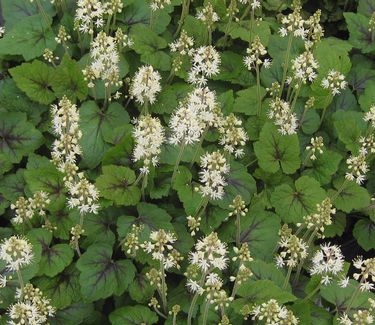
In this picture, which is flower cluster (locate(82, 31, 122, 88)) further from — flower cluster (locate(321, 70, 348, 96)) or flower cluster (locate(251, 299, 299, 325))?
flower cluster (locate(251, 299, 299, 325))

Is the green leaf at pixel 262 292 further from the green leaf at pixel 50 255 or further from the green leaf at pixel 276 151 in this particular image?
the green leaf at pixel 50 255

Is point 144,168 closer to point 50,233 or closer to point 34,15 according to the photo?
point 50,233

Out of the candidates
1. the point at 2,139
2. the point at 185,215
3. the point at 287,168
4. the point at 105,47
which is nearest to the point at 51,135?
the point at 2,139

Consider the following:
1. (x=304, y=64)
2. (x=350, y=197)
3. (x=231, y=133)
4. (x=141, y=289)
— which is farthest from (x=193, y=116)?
(x=350, y=197)

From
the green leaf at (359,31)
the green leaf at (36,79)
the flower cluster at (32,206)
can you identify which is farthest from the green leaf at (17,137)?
the green leaf at (359,31)

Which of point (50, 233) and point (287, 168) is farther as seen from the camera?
point (287, 168)

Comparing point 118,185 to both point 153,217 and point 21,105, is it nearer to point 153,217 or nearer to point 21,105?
point 153,217

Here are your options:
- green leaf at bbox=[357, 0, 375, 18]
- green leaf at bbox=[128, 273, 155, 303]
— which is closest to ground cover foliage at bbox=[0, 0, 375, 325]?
green leaf at bbox=[128, 273, 155, 303]
